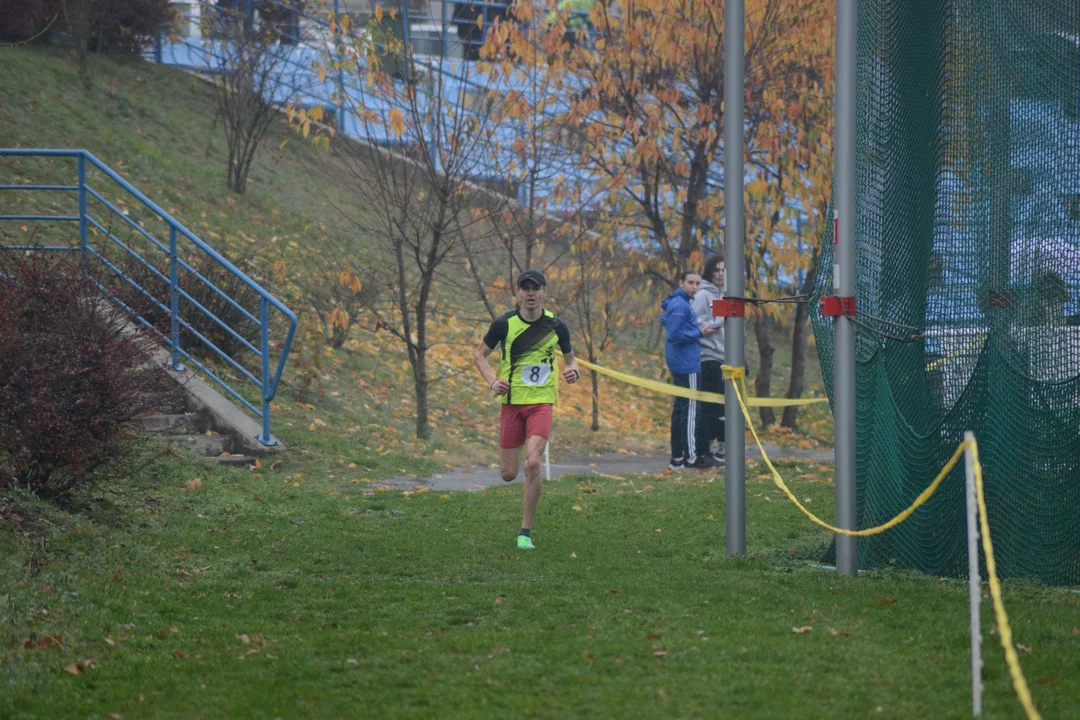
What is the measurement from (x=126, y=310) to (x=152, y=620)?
13.0 feet

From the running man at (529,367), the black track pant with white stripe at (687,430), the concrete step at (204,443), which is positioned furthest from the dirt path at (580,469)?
the running man at (529,367)

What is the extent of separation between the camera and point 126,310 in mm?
9383

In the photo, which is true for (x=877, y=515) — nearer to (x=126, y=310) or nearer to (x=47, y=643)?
(x=47, y=643)

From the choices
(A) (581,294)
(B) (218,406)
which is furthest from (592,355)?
(B) (218,406)

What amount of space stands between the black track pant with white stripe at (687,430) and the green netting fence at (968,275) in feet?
15.1

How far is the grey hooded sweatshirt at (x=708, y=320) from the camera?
42.2 feet

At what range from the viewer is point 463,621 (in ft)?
19.9

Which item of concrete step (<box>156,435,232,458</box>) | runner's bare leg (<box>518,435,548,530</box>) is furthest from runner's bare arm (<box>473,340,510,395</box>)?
concrete step (<box>156,435,232,458</box>)

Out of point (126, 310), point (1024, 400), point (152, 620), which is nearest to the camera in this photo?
point (152, 620)

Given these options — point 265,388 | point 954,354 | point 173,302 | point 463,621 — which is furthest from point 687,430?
point 463,621

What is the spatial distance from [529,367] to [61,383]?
10.1 feet

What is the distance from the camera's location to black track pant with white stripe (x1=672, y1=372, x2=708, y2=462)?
12859 mm

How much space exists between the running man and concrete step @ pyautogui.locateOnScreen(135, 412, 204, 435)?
4.50 meters

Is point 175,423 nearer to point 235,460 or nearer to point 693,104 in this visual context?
point 235,460
